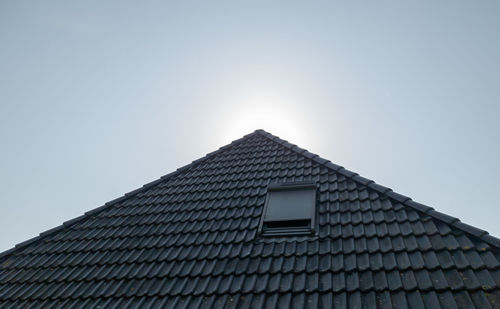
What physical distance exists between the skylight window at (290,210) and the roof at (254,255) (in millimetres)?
134

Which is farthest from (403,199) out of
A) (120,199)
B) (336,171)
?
Result: (120,199)

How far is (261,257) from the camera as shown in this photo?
3.78 m

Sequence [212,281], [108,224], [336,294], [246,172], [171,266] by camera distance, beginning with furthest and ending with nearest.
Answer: [246,172] < [108,224] < [171,266] < [212,281] < [336,294]

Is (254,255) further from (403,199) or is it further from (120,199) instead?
(120,199)

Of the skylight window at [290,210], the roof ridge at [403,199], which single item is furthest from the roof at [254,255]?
the skylight window at [290,210]

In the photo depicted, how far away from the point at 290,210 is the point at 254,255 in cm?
102

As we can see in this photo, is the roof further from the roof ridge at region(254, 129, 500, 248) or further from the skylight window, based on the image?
the skylight window

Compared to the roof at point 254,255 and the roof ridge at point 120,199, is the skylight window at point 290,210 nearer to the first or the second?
the roof at point 254,255

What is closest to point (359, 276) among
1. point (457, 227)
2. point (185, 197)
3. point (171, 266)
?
point (457, 227)

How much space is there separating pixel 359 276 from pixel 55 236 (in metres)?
5.17

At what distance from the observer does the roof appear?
3045 millimetres

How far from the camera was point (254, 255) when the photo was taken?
3.82 meters

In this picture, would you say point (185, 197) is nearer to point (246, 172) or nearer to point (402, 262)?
point (246, 172)

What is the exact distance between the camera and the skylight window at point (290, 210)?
426 cm
